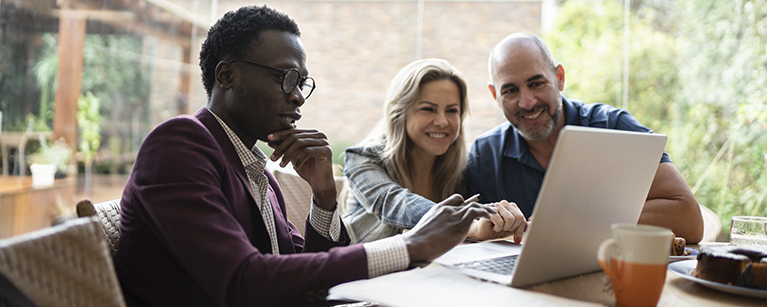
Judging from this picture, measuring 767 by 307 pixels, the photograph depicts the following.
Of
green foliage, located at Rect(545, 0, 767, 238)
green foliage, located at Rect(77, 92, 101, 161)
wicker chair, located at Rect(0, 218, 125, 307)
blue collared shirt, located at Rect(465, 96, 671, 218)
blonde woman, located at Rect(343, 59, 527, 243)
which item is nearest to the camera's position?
wicker chair, located at Rect(0, 218, 125, 307)

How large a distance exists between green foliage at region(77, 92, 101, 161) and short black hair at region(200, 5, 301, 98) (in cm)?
237

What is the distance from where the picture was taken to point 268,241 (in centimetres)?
127

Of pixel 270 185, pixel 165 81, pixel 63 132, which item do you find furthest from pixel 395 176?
pixel 165 81

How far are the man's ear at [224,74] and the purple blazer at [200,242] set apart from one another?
0.11m

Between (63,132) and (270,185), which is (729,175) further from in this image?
(63,132)

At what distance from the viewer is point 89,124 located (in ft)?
11.2

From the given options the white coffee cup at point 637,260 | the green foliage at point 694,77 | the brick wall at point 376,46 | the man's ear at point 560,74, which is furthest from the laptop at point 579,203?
the brick wall at point 376,46

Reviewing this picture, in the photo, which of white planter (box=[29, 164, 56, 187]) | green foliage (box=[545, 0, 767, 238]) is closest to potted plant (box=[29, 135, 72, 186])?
white planter (box=[29, 164, 56, 187])

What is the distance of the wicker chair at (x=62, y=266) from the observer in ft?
2.16

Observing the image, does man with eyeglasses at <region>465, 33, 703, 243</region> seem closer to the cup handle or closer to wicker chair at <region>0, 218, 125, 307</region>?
the cup handle

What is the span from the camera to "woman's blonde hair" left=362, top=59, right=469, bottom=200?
2281 mm

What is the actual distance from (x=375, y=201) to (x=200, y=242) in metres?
1.10

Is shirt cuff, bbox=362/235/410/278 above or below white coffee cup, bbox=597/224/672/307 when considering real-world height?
below

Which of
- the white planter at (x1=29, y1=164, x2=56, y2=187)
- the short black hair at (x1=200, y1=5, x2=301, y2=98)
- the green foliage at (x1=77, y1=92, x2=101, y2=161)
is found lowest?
the white planter at (x1=29, y1=164, x2=56, y2=187)
